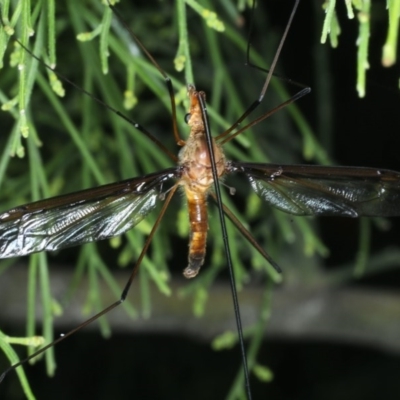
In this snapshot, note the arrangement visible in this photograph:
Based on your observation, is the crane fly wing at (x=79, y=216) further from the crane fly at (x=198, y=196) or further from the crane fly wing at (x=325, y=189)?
the crane fly wing at (x=325, y=189)

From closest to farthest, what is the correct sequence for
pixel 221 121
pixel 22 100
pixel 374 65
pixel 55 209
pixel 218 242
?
1. pixel 22 100
2. pixel 55 209
3. pixel 221 121
4. pixel 218 242
5. pixel 374 65

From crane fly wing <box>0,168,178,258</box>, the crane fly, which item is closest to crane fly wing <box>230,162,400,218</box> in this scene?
the crane fly

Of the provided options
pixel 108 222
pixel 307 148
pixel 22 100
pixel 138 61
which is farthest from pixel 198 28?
pixel 22 100

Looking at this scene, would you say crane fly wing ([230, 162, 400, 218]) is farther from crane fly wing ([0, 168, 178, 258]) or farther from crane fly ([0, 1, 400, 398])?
crane fly wing ([0, 168, 178, 258])

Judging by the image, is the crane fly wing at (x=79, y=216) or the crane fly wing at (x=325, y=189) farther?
the crane fly wing at (x=325, y=189)

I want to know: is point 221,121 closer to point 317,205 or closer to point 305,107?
point 317,205

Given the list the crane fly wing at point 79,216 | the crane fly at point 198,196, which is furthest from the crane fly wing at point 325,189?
the crane fly wing at point 79,216

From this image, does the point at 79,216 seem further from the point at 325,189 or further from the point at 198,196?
the point at 325,189

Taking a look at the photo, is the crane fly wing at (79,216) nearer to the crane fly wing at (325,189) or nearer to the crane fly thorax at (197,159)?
the crane fly thorax at (197,159)

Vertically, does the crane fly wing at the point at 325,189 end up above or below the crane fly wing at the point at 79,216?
below
